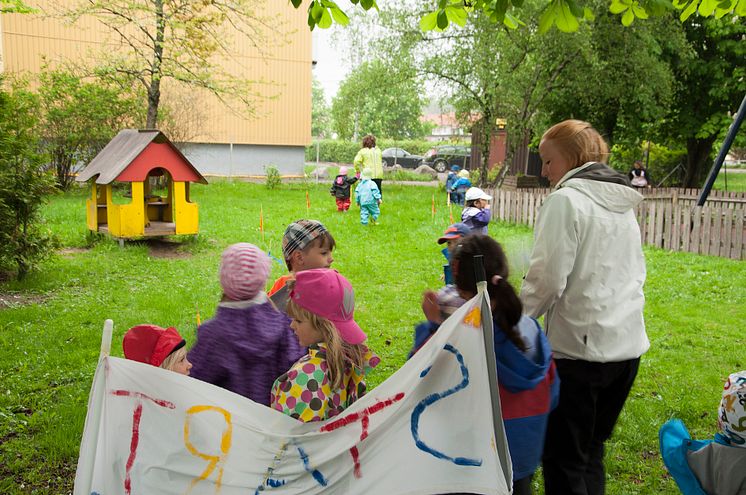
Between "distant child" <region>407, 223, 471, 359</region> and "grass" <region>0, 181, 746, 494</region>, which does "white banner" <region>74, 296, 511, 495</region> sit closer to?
"distant child" <region>407, 223, 471, 359</region>

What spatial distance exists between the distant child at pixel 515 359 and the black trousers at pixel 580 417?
0.59 feet

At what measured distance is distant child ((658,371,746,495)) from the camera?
9.83ft

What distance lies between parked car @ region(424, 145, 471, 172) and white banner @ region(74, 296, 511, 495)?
37.3m

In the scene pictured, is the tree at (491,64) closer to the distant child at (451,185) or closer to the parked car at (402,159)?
the distant child at (451,185)

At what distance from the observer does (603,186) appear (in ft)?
10.0

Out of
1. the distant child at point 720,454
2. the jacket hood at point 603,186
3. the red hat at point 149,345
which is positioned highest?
the jacket hood at point 603,186

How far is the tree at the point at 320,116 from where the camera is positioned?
90875 millimetres

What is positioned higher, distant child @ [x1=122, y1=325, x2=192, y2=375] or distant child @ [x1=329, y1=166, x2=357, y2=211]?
distant child @ [x1=329, y1=166, x2=357, y2=211]

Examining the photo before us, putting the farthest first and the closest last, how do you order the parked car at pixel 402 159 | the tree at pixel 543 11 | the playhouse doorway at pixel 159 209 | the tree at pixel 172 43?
the parked car at pixel 402 159, the tree at pixel 172 43, the playhouse doorway at pixel 159 209, the tree at pixel 543 11

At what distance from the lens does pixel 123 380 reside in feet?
9.05

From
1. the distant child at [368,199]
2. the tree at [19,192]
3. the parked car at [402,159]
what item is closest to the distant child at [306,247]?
the tree at [19,192]

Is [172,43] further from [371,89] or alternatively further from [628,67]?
[628,67]

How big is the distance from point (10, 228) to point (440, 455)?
751 cm

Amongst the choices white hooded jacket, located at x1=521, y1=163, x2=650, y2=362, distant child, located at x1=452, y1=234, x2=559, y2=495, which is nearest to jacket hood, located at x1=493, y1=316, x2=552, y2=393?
distant child, located at x1=452, y1=234, x2=559, y2=495
